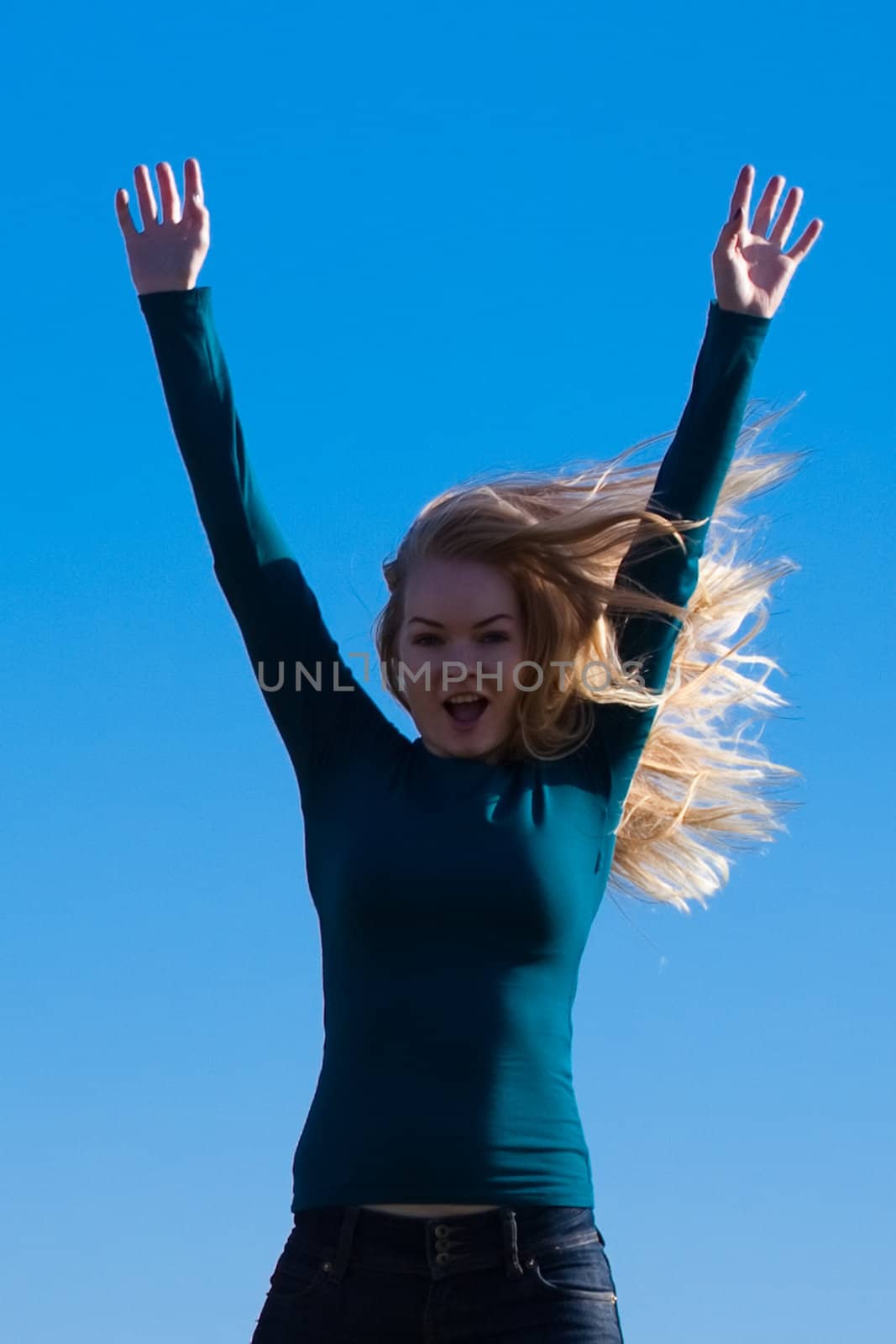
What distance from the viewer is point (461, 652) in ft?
16.7

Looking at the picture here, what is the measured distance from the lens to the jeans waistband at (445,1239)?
429 centimetres

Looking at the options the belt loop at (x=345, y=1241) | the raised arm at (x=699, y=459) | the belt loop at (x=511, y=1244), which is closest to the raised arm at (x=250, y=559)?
the raised arm at (x=699, y=459)

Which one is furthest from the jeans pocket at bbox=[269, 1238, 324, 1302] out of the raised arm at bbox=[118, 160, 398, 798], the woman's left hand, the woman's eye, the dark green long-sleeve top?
the woman's left hand

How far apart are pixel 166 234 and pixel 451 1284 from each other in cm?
284

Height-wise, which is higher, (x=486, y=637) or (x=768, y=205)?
(x=768, y=205)

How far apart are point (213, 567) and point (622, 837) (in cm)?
144

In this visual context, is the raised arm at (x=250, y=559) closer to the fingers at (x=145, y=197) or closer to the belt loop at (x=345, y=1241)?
the fingers at (x=145, y=197)

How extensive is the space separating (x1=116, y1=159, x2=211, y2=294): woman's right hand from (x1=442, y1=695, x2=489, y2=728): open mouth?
1341mm

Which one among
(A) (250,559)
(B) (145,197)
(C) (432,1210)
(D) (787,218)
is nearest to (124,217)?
(B) (145,197)

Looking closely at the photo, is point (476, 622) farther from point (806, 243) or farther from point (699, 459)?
point (806, 243)

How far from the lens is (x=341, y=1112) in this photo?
14.8ft

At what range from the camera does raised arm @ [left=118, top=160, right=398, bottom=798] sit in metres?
5.14

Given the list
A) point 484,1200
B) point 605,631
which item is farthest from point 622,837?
point 484,1200

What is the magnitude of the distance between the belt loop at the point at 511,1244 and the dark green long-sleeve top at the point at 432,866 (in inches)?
1.5
